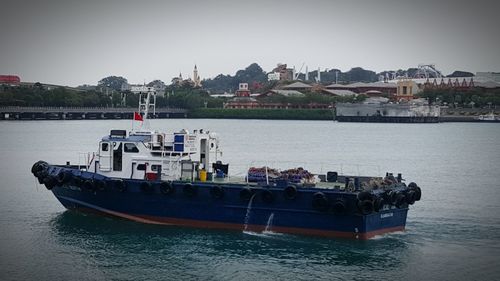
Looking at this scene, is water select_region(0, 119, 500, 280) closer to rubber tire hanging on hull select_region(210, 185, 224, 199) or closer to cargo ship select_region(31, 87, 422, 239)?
cargo ship select_region(31, 87, 422, 239)

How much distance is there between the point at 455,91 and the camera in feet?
596

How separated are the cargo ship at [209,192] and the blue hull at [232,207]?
0.12ft

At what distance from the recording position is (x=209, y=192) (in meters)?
28.3

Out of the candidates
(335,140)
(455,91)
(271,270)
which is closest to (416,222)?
(271,270)

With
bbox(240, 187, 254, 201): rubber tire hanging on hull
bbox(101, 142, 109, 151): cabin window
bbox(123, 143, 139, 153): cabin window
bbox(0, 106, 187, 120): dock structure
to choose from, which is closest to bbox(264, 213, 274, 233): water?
bbox(240, 187, 254, 201): rubber tire hanging on hull

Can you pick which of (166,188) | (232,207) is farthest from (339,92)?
(232,207)

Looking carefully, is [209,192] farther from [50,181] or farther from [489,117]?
[489,117]

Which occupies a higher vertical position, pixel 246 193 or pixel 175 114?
pixel 175 114

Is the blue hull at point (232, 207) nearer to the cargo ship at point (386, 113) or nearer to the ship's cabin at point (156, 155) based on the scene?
the ship's cabin at point (156, 155)

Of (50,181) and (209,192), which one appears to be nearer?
(209,192)

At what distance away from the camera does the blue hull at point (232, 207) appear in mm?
26812

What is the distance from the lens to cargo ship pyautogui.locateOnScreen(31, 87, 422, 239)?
26.9 m

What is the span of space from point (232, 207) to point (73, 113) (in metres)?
134

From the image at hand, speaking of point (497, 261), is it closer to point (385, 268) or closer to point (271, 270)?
point (385, 268)
